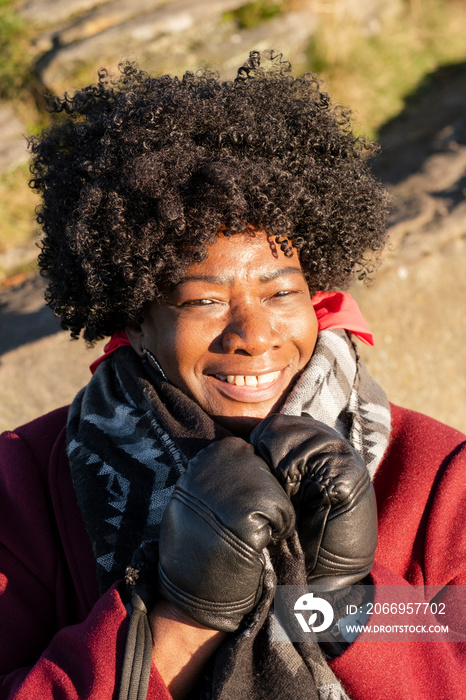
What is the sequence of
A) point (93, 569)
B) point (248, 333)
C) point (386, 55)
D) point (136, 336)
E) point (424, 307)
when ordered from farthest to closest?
point (386, 55)
point (424, 307)
point (136, 336)
point (93, 569)
point (248, 333)

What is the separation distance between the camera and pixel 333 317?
238cm

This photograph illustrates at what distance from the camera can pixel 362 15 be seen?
864 centimetres

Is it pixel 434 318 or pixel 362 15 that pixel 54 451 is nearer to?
pixel 434 318

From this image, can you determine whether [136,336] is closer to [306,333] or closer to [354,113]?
[306,333]

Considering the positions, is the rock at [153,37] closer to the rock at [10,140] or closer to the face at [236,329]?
the rock at [10,140]

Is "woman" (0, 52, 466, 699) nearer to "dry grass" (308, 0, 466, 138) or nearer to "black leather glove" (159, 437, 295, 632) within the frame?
"black leather glove" (159, 437, 295, 632)

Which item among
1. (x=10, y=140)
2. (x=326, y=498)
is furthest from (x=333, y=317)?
(x=10, y=140)

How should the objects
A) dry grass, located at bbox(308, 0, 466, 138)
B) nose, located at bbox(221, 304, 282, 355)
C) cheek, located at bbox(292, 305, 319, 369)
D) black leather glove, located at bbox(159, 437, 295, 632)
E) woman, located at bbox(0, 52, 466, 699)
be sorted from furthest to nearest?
dry grass, located at bbox(308, 0, 466, 138)
cheek, located at bbox(292, 305, 319, 369)
nose, located at bbox(221, 304, 282, 355)
woman, located at bbox(0, 52, 466, 699)
black leather glove, located at bbox(159, 437, 295, 632)

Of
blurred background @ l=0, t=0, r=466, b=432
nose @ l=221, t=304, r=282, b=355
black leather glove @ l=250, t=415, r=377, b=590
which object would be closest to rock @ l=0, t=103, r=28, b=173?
blurred background @ l=0, t=0, r=466, b=432

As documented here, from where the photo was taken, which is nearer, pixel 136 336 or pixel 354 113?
pixel 136 336

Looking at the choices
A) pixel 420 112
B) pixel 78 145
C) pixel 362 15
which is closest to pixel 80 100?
pixel 78 145

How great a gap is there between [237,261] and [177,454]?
582mm

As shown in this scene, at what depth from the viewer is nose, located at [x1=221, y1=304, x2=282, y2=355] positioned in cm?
196

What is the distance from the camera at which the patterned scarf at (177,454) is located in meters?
1.68
